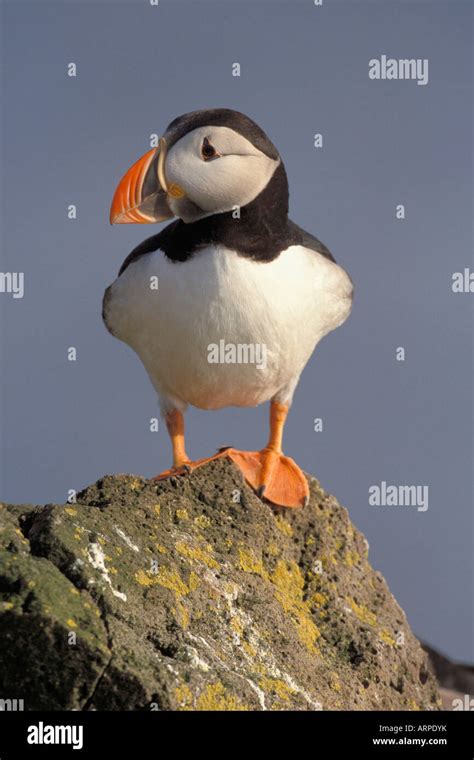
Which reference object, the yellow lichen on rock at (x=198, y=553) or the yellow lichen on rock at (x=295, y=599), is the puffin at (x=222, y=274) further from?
the yellow lichen on rock at (x=198, y=553)

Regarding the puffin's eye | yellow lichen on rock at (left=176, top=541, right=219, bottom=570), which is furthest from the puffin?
yellow lichen on rock at (left=176, top=541, right=219, bottom=570)

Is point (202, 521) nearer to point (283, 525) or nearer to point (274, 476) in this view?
point (283, 525)

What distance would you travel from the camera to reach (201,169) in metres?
8.06

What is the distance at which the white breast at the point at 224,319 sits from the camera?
26.6 feet

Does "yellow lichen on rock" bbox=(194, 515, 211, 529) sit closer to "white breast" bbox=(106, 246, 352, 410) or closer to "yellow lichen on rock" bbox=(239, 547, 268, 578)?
"yellow lichen on rock" bbox=(239, 547, 268, 578)

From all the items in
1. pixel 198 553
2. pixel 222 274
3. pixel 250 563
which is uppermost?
pixel 222 274

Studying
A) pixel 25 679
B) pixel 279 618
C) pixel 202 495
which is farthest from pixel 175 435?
pixel 25 679

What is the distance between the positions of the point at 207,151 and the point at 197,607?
129 inches

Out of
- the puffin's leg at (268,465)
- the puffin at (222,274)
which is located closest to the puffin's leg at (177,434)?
the puffin's leg at (268,465)

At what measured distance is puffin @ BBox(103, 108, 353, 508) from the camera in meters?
8.08

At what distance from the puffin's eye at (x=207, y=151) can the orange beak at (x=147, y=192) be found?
29 centimetres

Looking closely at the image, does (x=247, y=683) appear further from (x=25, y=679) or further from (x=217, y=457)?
A: (x=217, y=457)

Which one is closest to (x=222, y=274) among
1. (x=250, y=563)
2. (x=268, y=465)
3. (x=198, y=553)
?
(x=268, y=465)

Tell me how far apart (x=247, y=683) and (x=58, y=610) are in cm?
109
